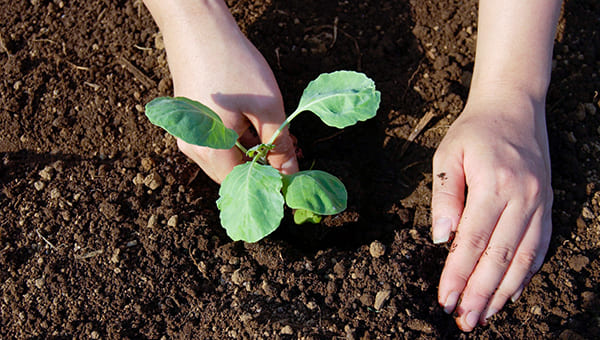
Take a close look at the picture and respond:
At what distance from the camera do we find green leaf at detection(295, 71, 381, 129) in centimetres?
159

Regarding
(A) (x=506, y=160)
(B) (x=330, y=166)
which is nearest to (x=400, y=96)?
(B) (x=330, y=166)

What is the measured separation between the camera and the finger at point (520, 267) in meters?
1.76

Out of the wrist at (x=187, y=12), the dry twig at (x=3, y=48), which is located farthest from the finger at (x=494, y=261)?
the dry twig at (x=3, y=48)

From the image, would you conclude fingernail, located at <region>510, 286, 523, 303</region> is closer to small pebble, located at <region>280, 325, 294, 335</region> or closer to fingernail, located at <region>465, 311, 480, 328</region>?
fingernail, located at <region>465, 311, 480, 328</region>

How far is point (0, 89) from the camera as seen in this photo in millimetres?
2264

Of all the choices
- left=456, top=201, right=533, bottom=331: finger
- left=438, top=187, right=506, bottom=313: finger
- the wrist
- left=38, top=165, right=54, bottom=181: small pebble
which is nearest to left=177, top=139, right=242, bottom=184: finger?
the wrist

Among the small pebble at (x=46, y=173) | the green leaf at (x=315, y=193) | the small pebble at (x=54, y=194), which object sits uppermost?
the green leaf at (x=315, y=193)

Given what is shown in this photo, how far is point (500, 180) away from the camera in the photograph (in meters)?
1.71

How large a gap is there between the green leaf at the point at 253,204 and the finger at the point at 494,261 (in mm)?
784

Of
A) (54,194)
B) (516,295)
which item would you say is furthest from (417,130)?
(54,194)

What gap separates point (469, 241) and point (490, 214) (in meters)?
0.12

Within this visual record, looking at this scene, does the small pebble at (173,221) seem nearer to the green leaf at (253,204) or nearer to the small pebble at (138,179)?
the small pebble at (138,179)

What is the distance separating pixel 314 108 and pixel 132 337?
1.07m

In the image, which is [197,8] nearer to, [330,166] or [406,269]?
[330,166]
